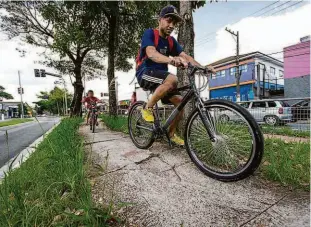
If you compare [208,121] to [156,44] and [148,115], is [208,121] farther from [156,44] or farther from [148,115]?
[156,44]

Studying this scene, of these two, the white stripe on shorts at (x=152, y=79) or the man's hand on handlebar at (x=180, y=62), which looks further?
the white stripe on shorts at (x=152, y=79)

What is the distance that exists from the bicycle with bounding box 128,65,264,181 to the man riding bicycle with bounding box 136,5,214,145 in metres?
0.28

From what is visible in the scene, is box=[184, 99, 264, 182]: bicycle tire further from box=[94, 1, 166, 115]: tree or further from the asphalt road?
box=[94, 1, 166, 115]: tree

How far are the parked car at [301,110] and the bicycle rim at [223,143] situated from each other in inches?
202

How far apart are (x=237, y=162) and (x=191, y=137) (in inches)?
21.6

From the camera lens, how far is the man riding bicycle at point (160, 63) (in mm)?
2506

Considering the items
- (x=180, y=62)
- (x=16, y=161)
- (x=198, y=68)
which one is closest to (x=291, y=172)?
(x=198, y=68)

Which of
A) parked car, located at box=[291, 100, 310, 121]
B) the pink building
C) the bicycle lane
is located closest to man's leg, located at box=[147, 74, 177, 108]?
the bicycle lane

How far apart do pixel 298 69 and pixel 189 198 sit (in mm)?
27237

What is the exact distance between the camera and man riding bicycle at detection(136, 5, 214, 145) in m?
2.51

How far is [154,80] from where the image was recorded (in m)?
2.65

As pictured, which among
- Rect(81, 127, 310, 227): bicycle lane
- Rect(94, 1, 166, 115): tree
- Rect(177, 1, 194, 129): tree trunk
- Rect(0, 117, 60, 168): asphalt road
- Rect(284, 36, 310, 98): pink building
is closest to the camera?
Rect(81, 127, 310, 227): bicycle lane

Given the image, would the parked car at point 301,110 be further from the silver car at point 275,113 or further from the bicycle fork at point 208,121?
the bicycle fork at point 208,121

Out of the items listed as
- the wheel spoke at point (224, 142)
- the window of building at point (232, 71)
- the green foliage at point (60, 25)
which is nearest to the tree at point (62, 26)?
the green foliage at point (60, 25)
